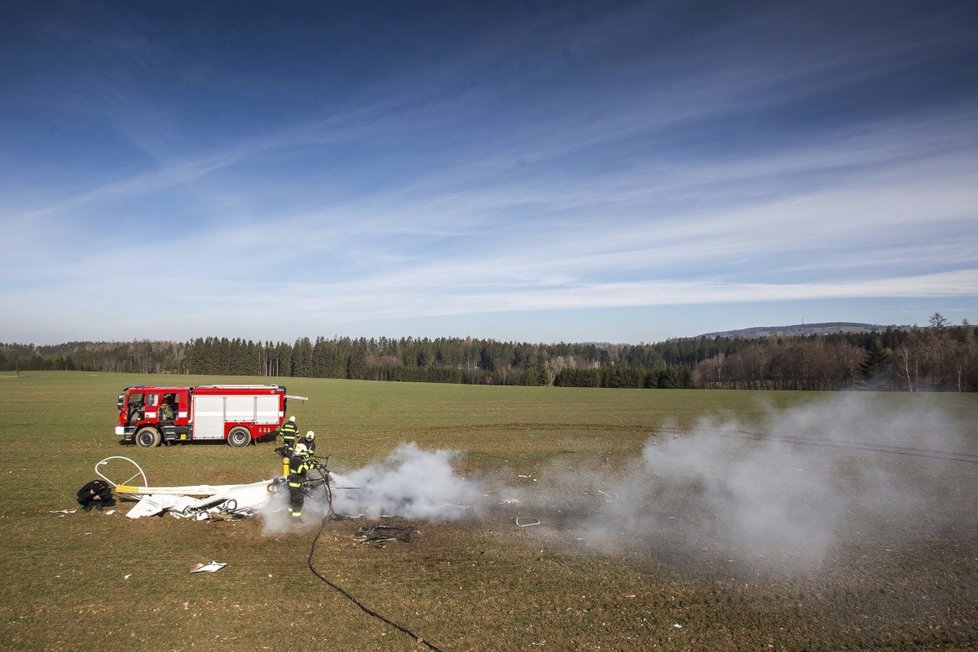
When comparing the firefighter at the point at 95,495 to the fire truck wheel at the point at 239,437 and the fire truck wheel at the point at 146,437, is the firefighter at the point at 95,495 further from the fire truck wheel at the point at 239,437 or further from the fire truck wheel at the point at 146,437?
the fire truck wheel at the point at 146,437

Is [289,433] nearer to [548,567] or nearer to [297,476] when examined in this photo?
[297,476]

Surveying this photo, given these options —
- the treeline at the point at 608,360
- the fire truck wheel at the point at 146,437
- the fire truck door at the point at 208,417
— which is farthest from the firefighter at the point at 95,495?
the treeline at the point at 608,360

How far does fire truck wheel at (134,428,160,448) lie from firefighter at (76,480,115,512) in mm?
14450

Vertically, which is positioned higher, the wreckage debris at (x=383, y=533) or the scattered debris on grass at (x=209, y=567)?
the scattered debris on grass at (x=209, y=567)

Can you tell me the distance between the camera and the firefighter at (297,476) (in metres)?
13.6

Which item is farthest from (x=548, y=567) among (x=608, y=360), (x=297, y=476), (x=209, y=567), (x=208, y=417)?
→ (x=608, y=360)

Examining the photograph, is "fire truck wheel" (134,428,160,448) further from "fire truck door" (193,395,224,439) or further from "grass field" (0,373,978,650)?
"grass field" (0,373,978,650)

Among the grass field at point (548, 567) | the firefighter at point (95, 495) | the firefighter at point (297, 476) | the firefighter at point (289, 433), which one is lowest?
the grass field at point (548, 567)

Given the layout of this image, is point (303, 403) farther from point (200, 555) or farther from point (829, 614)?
point (829, 614)

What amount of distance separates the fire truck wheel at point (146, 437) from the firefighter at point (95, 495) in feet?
47.4

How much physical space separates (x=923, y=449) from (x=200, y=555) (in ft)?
105

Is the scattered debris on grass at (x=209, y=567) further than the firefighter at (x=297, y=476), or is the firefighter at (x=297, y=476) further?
the firefighter at (x=297, y=476)

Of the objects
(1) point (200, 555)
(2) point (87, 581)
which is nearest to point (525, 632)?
(1) point (200, 555)

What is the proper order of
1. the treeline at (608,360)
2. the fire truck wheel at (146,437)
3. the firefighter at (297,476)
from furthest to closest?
the treeline at (608,360) → the fire truck wheel at (146,437) → the firefighter at (297,476)
